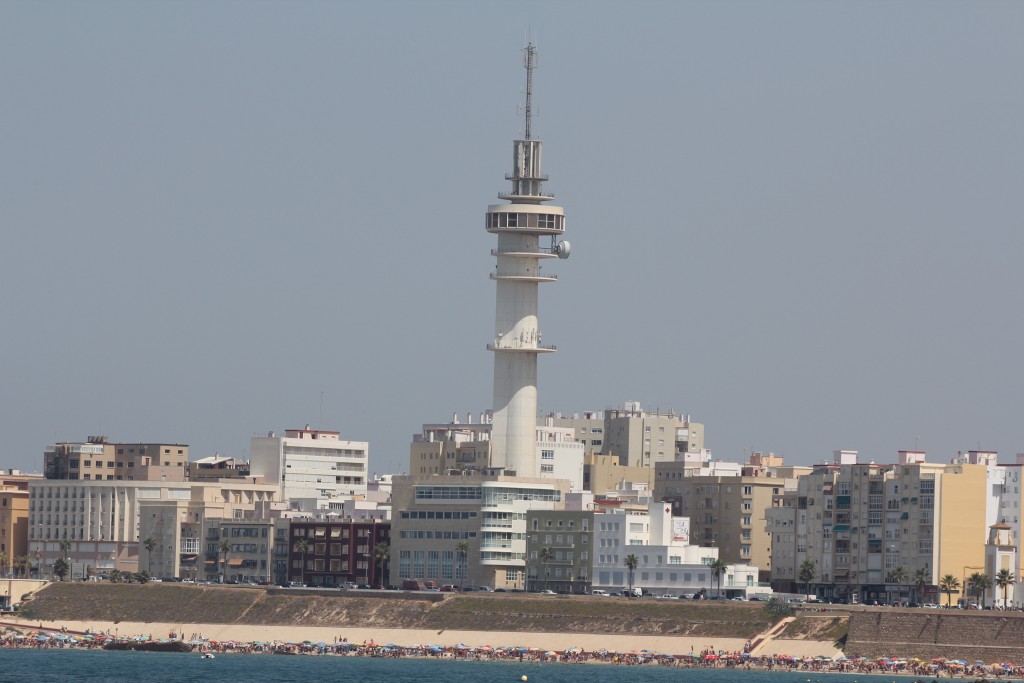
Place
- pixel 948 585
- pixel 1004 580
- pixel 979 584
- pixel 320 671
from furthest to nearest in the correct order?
1. pixel 1004 580
2. pixel 948 585
3. pixel 979 584
4. pixel 320 671

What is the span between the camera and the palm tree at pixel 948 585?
19488 centimetres

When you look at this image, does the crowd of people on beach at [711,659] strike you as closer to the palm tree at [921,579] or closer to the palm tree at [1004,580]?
the palm tree at [921,579]

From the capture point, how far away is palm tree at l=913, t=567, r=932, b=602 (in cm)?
19638

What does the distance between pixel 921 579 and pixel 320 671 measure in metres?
52.0

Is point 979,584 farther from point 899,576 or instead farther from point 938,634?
point 938,634

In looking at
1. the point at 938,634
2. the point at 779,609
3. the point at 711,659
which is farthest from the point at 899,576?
the point at 711,659

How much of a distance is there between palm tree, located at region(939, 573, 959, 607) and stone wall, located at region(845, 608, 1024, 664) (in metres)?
12.5

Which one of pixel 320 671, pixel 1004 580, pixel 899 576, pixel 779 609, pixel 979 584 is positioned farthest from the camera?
pixel 899 576

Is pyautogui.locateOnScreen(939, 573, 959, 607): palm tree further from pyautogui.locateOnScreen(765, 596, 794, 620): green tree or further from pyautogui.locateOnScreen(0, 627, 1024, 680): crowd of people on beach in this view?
pyautogui.locateOnScreen(0, 627, 1024, 680): crowd of people on beach

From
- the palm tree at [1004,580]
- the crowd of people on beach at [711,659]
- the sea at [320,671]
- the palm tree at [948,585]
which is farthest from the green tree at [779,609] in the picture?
the palm tree at [1004,580]

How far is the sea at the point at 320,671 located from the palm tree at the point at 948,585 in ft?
74.1

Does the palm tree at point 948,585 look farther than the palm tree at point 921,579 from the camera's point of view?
No

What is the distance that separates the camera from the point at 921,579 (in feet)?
644

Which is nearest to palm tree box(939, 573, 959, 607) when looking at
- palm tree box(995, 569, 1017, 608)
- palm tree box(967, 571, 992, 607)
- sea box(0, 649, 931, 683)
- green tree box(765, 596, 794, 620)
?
palm tree box(967, 571, 992, 607)
